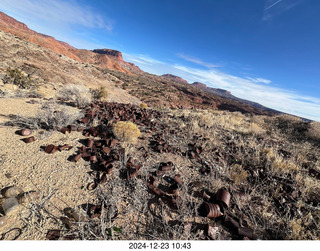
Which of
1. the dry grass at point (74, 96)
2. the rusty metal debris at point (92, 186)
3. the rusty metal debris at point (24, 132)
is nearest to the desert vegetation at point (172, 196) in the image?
the rusty metal debris at point (92, 186)

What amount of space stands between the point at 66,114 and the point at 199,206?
406 cm

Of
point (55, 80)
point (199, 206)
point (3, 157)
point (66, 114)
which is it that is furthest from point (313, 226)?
point (55, 80)

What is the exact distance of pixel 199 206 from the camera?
7.18 ft

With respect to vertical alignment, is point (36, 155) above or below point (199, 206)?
below

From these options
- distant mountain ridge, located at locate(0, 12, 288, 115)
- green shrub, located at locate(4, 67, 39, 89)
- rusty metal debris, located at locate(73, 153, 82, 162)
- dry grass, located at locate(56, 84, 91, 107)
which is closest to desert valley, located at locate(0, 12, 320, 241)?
rusty metal debris, located at locate(73, 153, 82, 162)

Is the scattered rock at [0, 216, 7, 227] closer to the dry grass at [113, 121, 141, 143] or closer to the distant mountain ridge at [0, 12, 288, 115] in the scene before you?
the dry grass at [113, 121, 141, 143]

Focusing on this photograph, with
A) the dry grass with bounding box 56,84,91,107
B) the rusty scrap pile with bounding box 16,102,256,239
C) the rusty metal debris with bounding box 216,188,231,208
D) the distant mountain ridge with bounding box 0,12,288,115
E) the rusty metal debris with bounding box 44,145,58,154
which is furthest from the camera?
the distant mountain ridge with bounding box 0,12,288,115

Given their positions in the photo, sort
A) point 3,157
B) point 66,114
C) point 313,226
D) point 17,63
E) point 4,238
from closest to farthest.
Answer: point 4,238 → point 313,226 → point 3,157 → point 66,114 → point 17,63

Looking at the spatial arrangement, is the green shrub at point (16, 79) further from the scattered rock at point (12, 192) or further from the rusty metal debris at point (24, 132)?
the scattered rock at point (12, 192)

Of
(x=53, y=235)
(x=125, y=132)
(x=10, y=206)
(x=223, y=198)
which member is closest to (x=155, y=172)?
(x=223, y=198)

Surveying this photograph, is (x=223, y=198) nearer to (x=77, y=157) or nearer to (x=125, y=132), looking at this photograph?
(x=125, y=132)

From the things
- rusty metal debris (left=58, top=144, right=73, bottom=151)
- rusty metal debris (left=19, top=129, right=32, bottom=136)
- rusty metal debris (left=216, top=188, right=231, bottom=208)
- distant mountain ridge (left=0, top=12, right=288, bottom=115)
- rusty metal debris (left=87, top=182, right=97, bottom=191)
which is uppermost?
distant mountain ridge (left=0, top=12, right=288, bottom=115)

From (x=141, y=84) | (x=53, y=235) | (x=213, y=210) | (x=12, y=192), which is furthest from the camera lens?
(x=141, y=84)

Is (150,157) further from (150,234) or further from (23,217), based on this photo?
(23,217)
